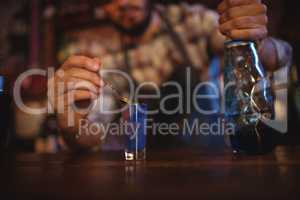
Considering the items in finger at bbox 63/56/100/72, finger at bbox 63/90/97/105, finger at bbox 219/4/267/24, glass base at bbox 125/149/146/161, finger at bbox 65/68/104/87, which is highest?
finger at bbox 219/4/267/24

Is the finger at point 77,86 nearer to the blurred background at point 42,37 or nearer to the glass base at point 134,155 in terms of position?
the glass base at point 134,155

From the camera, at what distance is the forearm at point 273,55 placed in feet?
4.68

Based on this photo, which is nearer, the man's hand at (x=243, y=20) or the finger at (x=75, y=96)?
the man's hand at (x=243, y=20)

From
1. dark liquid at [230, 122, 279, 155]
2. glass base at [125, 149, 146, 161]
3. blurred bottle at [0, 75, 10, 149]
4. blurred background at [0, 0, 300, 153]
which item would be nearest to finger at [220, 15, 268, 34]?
dark liquid at [230, 122, 279, 155]

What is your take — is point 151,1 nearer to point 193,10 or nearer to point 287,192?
point 193,10

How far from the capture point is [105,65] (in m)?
2.06

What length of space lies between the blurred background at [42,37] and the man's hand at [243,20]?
1089 mm

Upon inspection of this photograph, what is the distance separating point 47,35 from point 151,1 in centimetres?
58

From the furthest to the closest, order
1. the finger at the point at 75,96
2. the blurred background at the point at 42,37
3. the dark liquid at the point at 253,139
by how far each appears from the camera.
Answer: the blurred background at the point at 42,37
the finger at the point at 75,96
the dark liquid at the point at 253,139

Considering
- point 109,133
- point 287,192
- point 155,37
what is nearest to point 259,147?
point 287,192

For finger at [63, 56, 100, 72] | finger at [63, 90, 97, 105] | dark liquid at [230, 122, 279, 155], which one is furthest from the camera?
finger at [63, 90, 97, 105]

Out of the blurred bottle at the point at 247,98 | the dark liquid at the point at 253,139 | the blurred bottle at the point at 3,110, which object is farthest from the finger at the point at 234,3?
the blurred bottle at the point at 3,110

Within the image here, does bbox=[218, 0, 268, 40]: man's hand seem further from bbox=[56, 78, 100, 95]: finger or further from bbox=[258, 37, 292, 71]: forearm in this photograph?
bbox=[56, 78, 100, 95]: finger

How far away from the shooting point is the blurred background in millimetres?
2135
